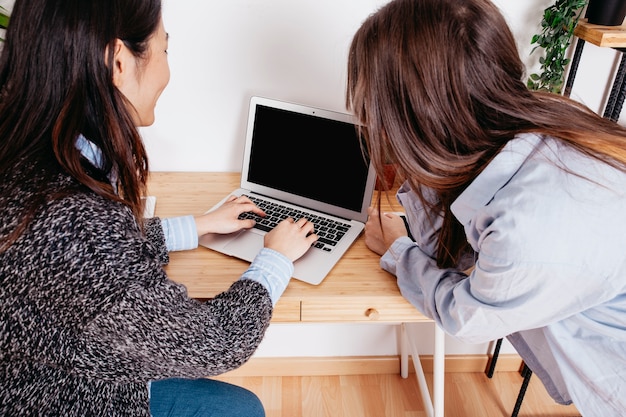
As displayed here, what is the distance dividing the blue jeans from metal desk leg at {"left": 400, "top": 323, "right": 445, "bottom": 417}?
434 millimetres

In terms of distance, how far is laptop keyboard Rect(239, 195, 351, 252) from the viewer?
1.14 metres

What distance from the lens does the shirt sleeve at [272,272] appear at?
899 mm

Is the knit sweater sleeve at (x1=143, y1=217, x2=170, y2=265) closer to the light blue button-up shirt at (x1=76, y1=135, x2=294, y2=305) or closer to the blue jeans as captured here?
the light blue button-up shirt at (x1=76, y1=135, x2=294, y2=305)

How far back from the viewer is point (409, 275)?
0.99 meters

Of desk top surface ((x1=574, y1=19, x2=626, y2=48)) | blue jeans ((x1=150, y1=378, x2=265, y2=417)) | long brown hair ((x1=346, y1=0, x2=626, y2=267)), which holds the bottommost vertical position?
blue jeans ((x1=150, y1=378, x2=265, y2=417))

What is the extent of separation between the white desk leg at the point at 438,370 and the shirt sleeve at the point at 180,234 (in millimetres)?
582

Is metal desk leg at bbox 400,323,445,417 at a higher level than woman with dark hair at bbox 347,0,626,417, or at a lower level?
lower

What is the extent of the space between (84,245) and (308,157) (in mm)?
648

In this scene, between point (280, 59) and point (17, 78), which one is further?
point (280, 59)

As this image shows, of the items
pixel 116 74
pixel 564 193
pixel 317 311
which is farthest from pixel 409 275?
pixel 116 74

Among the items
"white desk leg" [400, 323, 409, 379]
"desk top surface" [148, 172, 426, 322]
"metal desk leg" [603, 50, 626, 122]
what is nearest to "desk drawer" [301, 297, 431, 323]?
"desk top surface" [148, 172, 426, 322]

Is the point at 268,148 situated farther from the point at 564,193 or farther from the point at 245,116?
the point at 564,193

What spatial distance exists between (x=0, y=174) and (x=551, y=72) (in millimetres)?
1142

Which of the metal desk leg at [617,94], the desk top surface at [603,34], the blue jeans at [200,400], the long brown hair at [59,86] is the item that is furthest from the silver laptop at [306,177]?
the metal desk leg at [617,94]
